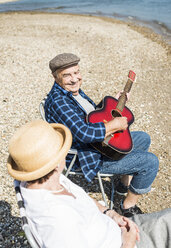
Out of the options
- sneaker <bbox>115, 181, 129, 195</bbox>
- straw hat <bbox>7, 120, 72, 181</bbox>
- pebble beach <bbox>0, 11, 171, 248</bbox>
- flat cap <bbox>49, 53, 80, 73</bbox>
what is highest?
flat cap <bbox>49, 53, 80, 73</bbox>

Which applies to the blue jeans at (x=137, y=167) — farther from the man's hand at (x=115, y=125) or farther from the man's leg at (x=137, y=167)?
the man's hand at (x=115, y=125)

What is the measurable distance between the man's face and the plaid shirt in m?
0.09

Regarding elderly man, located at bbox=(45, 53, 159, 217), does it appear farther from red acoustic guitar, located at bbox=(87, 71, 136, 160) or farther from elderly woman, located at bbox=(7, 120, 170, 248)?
elderly woman, located at bbox=(7, 120, 170, 248)

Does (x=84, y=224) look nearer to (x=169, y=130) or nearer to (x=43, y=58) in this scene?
Result: (x=169, y=130)

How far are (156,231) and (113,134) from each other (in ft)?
4.36

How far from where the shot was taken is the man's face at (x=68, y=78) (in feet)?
9.47

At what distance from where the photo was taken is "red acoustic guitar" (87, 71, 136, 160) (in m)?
2.73

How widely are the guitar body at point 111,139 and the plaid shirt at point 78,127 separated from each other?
0.38 feet

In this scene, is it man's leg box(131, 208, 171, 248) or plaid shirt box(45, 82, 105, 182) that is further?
plaid shirt box(45, 82, 105, 182)

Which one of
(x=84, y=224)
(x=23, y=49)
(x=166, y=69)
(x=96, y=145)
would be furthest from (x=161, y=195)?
(x=23, y=49)

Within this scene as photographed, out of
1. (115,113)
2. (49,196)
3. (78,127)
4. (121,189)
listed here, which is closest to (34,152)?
(49,196)

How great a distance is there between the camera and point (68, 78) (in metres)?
2.93

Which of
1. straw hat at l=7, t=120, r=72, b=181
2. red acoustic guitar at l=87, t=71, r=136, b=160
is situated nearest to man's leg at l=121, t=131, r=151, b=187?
red acoustic guitar at l=87, t=71, r=136, b=160

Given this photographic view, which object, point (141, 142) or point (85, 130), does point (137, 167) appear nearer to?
point (141, 142)
